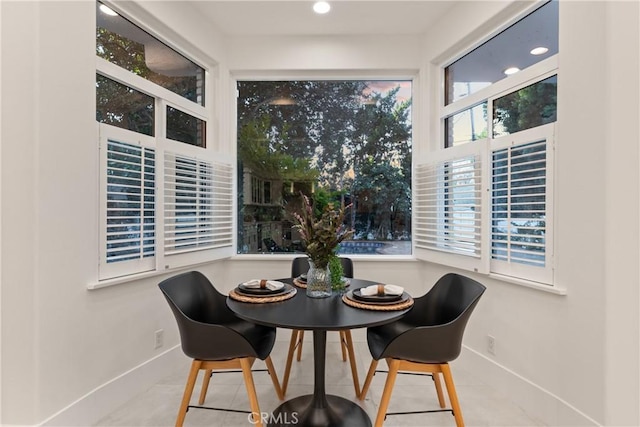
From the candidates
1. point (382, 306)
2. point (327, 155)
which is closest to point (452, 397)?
point (382, 306)

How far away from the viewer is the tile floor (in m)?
2.10

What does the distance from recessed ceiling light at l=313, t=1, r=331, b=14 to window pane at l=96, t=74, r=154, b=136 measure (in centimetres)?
162

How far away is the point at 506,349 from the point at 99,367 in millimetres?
2843

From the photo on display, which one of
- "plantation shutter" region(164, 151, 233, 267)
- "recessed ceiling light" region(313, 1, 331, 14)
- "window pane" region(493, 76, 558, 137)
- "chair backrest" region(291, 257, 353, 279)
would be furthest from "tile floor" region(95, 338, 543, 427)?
"recessed ceiling light" region(313, 1, 331, 14)

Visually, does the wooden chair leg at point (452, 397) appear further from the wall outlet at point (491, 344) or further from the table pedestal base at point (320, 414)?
the wall outlet at point (491, 344)

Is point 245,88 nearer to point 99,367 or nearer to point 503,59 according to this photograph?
point 503,59

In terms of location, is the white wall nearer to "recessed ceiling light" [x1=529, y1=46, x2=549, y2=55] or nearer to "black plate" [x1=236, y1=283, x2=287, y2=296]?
"recessed ceiling light" [x1=529, y1=46, x2=549, y2=55]

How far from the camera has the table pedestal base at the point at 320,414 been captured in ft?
6.46

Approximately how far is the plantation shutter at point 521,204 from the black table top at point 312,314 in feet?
3.63

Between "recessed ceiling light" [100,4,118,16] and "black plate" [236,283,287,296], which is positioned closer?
"black plate" [236,283,287,296]

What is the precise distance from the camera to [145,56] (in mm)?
2629
